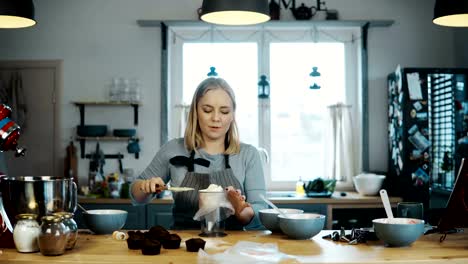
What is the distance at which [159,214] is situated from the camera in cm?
467

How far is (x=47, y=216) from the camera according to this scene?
1841 millimetres

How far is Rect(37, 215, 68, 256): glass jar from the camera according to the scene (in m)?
1.81

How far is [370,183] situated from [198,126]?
2.55 metres

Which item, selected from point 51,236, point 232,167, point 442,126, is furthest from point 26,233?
point 442,126

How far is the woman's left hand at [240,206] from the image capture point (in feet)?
7.26

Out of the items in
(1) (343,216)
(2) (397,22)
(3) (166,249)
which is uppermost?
(2) (397,22)

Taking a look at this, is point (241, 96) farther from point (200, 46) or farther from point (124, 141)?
point (124, 141)

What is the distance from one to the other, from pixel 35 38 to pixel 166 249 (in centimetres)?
402

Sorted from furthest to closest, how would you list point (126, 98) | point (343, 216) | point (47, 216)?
point (126, 98), point (343, 216), point (47, 216)

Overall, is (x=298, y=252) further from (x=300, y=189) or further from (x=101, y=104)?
(x=101, y=104)

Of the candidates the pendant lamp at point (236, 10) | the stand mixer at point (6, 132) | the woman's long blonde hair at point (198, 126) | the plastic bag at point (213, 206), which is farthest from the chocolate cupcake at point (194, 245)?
the pendant lamp at point (236, 10)

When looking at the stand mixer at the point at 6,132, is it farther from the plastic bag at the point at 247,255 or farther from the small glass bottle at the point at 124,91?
the small glass bottle at the point at 124,91

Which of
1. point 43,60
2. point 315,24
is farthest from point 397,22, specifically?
point 43,60

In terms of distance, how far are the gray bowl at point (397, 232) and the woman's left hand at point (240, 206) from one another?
537 mm
